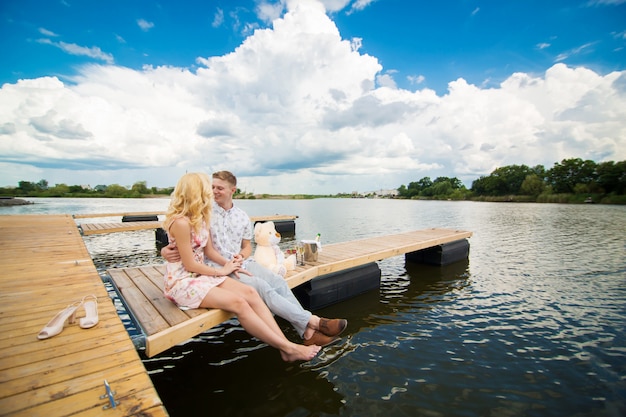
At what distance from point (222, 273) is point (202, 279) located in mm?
258

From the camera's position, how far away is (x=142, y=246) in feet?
45.2

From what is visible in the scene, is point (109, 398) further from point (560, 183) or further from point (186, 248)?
point (560, 183)

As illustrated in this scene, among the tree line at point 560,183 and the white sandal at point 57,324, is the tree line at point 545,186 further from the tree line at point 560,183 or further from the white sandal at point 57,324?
the white sandal at point 57,324

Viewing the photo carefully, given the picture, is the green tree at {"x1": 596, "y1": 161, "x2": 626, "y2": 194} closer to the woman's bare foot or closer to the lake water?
the lake water

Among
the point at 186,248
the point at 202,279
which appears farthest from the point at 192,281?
the point at 186,248

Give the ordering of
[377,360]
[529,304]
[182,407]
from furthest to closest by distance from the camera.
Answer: [529,304] → [377,360] → [182,407]

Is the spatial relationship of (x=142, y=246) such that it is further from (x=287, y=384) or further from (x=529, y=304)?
(x=529, y=304)

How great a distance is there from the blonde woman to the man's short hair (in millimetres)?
579

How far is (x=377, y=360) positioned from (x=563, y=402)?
7.14 ft

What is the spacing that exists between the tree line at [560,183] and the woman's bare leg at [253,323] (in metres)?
73.5

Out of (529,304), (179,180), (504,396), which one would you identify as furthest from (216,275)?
(529,304)

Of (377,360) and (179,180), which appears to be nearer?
(179,180)

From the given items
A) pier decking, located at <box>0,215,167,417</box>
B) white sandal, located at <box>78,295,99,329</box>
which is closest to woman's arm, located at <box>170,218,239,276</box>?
pier decking, located at <box>0,215,167,417</box>

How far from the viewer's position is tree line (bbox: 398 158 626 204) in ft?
201
